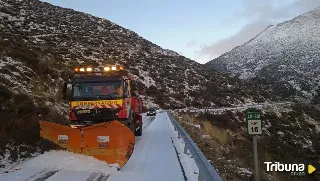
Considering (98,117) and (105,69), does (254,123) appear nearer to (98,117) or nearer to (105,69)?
(98,117)

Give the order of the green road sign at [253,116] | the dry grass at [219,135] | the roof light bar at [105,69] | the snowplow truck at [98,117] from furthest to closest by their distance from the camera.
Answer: the dry grass at [219,135], the roof light bar at [105,69], the snowplow truck at [98,117], the green road sign at [253,116]

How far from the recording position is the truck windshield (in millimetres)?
11742

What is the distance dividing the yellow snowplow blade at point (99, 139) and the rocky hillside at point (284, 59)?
2809 inches

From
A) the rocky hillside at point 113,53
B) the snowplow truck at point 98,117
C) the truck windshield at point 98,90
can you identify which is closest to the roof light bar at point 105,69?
the snowplow truck at point 98,117

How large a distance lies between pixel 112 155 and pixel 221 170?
9.32 feet

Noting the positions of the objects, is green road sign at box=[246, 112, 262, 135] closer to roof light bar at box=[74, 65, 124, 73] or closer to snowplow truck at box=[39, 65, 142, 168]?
snowplow truck at box=[39, 65, 142, 168]

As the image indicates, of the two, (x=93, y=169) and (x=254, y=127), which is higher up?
(x=254, y=127)

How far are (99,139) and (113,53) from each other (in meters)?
51.1

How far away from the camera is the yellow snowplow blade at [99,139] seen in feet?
28.1

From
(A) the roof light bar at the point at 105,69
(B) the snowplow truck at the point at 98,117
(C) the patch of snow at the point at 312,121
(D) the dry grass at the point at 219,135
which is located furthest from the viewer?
(C) the patch of snow at the point at 312,121

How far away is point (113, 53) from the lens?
58969 millimetres

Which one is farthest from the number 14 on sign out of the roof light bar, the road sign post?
the roof light bar
